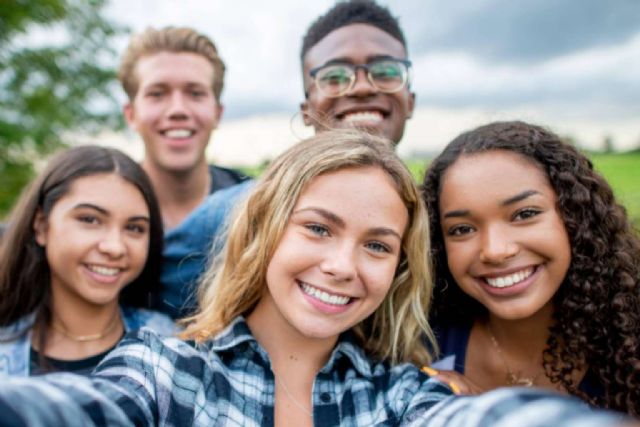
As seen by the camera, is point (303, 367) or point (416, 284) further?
point (416, 284)

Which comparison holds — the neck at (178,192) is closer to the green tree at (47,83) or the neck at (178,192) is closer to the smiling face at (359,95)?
the smiling face at (359,95)

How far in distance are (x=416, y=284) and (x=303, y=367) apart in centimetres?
58

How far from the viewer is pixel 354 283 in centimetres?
211

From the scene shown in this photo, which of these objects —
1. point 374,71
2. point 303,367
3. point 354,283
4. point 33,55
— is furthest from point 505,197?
point 33,55

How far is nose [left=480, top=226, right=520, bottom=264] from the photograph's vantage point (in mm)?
2322

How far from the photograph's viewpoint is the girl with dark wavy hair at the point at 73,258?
292cm

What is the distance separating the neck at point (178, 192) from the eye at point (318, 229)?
2.09 m

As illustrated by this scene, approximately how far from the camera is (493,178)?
2.38 meters

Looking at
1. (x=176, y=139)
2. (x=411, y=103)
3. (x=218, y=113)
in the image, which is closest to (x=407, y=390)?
(x=411, y=103)

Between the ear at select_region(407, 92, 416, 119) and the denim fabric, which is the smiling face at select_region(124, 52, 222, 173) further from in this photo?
the ear at select_region(407, 92, 416, 119)

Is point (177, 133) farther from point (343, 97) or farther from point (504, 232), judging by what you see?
point (504, 232)

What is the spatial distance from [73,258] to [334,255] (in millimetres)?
1490

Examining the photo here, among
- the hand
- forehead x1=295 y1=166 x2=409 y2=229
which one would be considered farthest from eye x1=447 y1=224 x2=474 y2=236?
the hand

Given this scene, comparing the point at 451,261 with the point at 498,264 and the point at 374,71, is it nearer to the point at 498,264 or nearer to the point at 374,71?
the point at 498,264
